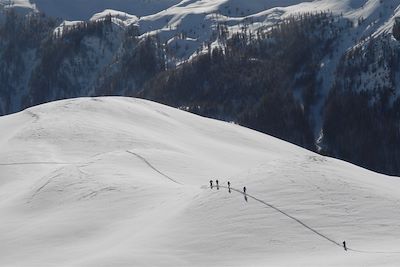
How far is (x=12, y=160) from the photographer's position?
53.1m

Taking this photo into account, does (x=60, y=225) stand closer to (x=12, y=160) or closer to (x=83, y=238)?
(x=83, y=238)

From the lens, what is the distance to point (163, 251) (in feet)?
92.8

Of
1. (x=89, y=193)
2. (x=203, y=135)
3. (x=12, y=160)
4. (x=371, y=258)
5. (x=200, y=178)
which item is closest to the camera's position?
(x=371, y=258)

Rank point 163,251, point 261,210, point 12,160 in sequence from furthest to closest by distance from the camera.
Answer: point 12,160 → point 261,210 → point 163,251

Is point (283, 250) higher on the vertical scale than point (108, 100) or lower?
higher

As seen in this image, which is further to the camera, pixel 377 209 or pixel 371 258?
pixel 377 209

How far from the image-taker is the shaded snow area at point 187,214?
28297 mm

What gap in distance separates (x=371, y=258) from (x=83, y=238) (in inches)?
489

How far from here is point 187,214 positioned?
32.2 meters

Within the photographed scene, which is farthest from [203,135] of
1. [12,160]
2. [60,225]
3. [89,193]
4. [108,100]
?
[60,225]

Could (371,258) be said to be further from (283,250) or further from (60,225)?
(60,225)

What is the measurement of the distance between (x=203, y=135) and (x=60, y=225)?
122 ft

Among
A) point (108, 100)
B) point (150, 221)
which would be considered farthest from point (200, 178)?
point (108, 100)

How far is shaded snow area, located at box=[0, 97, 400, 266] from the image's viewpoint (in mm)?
28297
